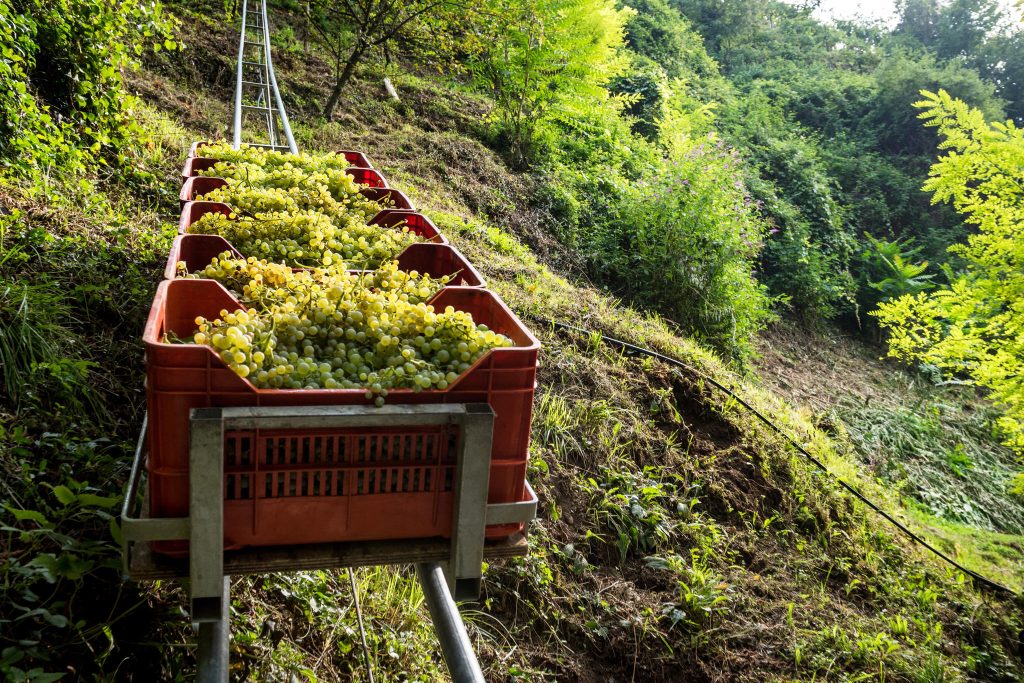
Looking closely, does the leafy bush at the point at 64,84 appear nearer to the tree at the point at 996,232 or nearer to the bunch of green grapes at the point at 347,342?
the bunch of green grapes at the point at 347,342

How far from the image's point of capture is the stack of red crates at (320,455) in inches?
61.8

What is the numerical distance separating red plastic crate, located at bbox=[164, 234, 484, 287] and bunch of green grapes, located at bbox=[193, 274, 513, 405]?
1.49 feet

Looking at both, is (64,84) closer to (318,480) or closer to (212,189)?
(212,189)

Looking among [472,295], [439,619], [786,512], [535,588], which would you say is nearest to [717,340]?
[786,512]

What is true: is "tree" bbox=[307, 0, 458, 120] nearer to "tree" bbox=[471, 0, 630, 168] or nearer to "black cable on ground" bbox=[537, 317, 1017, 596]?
"tree" bbox=[471, 0, 630, 168]

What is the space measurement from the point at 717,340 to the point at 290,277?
696cm

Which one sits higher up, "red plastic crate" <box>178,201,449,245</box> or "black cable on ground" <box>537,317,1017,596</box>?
"red plastic crate" <box>178,201,449,245</box>

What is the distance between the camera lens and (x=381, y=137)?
908 cm

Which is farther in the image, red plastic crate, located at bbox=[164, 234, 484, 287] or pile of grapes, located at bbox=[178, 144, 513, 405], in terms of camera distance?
red plastic crate, located at bbox=[164, 234, 484, 287]

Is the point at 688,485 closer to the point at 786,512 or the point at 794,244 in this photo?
the point at 786,512

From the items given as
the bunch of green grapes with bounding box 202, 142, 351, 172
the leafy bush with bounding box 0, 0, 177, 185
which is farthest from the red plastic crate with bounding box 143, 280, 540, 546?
the leafy bush with bounding box 0, 0, 177, 185

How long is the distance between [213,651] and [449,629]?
0.58 m

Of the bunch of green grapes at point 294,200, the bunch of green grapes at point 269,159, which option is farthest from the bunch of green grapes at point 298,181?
the bunch of green grapes at point 269,159

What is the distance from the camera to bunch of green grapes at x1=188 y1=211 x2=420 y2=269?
2.64 meters
